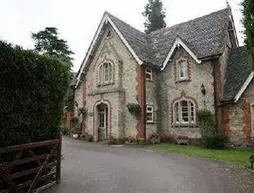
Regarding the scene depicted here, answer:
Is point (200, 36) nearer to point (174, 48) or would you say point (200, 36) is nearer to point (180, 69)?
point (174, 48)

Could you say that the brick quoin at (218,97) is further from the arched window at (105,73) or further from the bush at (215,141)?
the arched window at (105,73)

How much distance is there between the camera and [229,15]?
24.3m

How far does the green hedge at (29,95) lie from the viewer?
7688 mm

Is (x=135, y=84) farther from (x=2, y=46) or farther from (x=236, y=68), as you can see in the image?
(x=2, y=46)

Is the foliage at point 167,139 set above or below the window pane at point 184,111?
below

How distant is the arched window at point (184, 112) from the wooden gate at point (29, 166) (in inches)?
557

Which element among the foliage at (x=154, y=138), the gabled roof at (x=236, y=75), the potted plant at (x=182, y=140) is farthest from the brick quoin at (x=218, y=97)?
the foliage at (x=154, y=138)

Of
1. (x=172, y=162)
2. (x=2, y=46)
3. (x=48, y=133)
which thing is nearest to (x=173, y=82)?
(x=172, y=162)

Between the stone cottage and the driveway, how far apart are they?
7086 millimetres

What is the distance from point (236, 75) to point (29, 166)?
17203mm

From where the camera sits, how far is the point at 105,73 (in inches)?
993

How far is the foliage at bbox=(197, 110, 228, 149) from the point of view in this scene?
19.1 metres

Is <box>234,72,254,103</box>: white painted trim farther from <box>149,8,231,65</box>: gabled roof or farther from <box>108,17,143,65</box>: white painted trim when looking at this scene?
<box>108,17,143,65</box>: white painted trim

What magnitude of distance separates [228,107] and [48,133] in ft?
47.0
